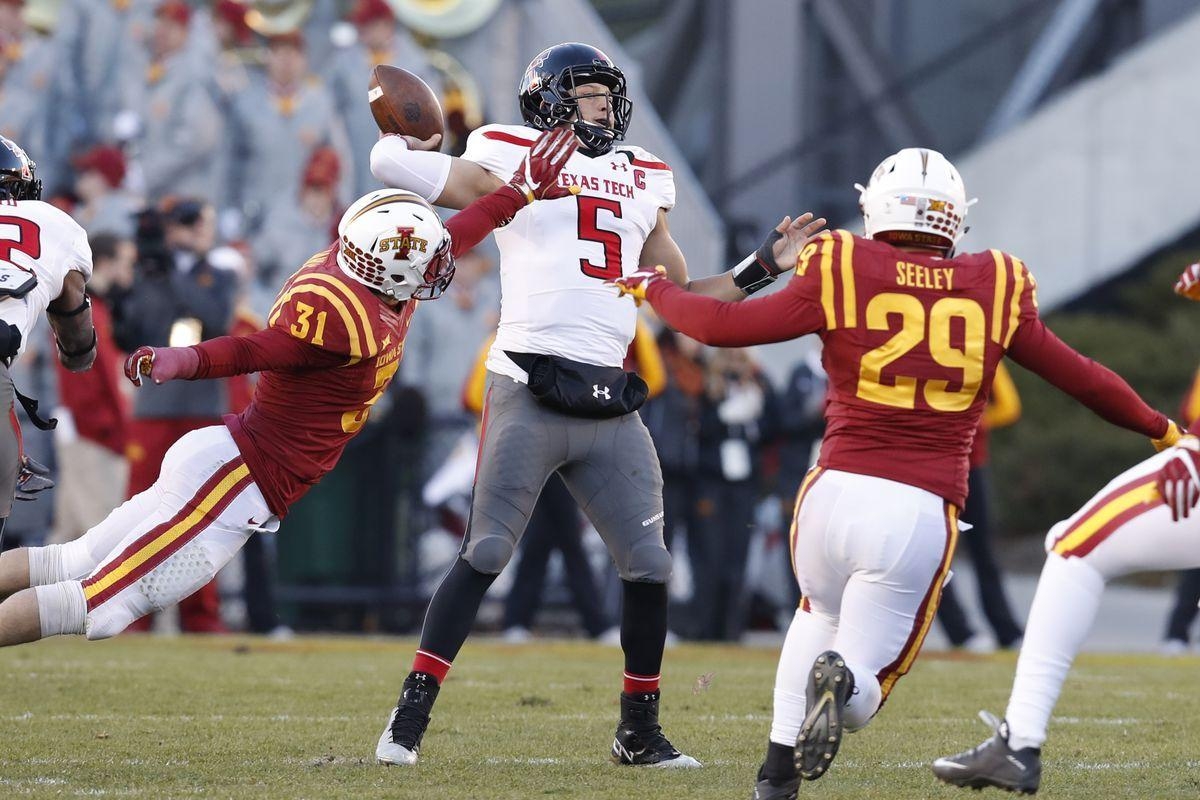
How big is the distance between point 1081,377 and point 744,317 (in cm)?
81

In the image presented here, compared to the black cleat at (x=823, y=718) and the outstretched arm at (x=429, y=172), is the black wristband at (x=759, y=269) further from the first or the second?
the black cleat at (x=823, y=718)

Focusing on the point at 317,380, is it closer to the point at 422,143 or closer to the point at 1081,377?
the point at 422,143

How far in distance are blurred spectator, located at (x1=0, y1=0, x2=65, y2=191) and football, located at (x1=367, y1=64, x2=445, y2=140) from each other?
32.4 ft

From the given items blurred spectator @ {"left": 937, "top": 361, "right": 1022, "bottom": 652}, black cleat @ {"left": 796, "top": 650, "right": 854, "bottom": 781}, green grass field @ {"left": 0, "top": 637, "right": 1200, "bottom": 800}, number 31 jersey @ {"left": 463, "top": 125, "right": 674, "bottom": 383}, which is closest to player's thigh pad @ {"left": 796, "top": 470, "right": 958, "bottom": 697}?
black cleat @ {"left": 796, "top": 650, "right": 854, "bottom": 781}

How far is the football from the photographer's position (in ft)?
18.3

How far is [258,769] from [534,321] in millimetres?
1446

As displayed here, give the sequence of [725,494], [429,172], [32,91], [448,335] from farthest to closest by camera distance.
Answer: [32,91], [448,335], [725,494], [429,172]

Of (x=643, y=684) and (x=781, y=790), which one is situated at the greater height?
(x=643, y=684)

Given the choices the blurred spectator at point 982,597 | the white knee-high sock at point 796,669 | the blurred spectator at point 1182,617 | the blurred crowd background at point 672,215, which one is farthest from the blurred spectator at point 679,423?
the white knee-high sock at point 796,669

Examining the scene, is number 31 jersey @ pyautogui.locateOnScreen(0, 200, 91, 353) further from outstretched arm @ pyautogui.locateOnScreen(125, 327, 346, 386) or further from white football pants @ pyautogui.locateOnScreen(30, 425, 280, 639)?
white football pants @ pyautogui.locateOnScreen(30, 425, 280, 639)

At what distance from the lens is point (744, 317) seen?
450 cm

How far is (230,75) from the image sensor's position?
14.6 meters

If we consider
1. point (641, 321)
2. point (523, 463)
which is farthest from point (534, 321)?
point (641, 321)

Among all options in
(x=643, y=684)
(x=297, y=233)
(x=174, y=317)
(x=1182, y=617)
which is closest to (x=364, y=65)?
(x=297, y=233)
